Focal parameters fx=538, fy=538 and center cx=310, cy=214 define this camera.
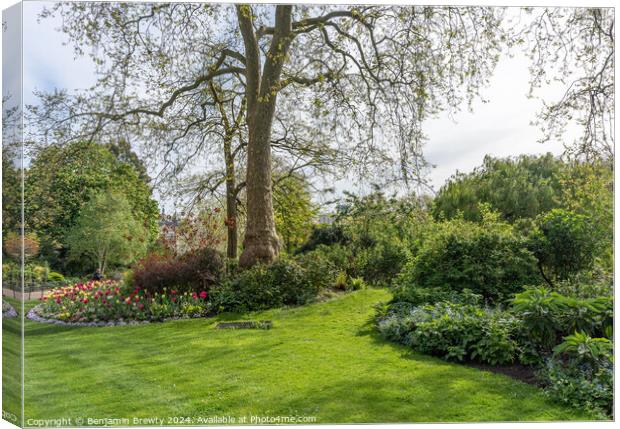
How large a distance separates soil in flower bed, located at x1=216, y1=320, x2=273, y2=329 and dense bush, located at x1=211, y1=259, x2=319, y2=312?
2.72ft

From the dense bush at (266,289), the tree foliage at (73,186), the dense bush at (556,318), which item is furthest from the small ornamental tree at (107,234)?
the dense bush at (556,318)

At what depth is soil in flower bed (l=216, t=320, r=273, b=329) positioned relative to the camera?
Result: 761cm

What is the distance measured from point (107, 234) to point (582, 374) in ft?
18.4

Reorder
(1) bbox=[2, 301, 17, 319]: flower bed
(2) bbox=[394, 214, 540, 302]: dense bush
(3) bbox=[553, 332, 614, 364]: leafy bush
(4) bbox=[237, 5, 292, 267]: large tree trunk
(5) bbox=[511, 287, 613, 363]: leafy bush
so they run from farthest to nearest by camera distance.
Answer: (2) bbox=[394, 214, 540, 302]: dense bush
(4) bbox=[237, 5, 292, 267]: large tree trunk
(5) bbox=[511, 287, 613, 363]: leafy bush
(3) bbox=[553, 332, 614, 364]: leafy bush
(1) bbox=[2, 301, 17, 319]: flower bed

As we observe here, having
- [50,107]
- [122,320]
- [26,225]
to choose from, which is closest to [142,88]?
[50,107]

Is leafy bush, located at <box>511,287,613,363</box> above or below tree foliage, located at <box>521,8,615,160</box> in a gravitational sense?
below

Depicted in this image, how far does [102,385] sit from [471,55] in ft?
18.9

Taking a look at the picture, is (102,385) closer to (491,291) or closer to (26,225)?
(26,225)

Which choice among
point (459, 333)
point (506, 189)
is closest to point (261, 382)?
point (459, 333)

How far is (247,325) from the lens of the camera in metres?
7.72

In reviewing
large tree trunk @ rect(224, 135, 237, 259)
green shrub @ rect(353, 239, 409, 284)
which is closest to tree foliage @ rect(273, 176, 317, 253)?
large tree trunk @ rect(224, 135, 237, 259)

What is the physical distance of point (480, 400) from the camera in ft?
17.2

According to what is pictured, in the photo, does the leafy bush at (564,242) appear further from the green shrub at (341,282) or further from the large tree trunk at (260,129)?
the large tree trunk at (260,129)

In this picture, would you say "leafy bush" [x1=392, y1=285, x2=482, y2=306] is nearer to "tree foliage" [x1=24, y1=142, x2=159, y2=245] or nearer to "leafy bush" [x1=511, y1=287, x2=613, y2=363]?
"leafy bush" [x1=511, y1=287, x2=613, y2=363]
